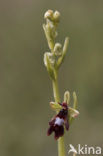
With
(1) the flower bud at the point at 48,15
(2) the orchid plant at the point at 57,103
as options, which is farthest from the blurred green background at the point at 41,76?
(1) the flower bud at the point at 48,15

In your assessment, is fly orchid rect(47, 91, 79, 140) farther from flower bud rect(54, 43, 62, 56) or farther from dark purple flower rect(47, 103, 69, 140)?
flower bud rect(54, 43, 62, 56)

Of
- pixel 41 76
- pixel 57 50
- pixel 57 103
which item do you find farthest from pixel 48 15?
pixel 41 76

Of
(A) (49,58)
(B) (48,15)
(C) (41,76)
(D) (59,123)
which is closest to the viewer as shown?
(D) (59,123)

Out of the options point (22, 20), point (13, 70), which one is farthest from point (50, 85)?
point (22, 20)

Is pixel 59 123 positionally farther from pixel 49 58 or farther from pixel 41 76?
pixel 41 76

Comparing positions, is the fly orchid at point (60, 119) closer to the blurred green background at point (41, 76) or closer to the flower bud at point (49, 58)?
the flower bud at point (49, 58)

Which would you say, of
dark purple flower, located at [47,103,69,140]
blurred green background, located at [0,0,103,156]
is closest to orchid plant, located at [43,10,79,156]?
dark purple flower, located at [47,103,69,140]

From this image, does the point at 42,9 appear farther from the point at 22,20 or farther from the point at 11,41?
the point at 11,41
